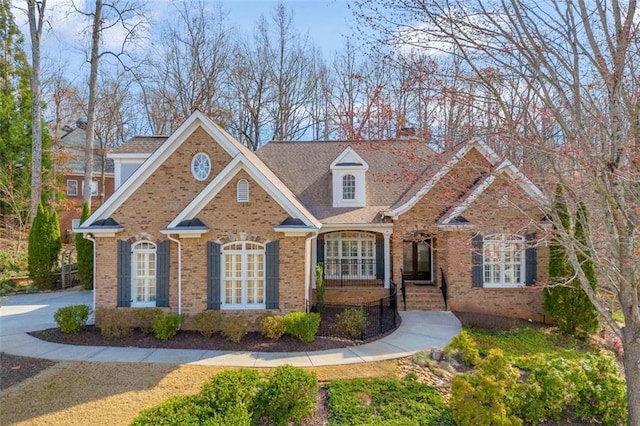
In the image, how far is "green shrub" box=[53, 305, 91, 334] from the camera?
9.95 metres

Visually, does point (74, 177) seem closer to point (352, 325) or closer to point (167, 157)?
point (167, 157)

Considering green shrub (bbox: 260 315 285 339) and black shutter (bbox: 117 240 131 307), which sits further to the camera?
black shutter (bbox: 117 240 131 307)

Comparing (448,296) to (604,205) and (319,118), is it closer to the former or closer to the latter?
(604,205)

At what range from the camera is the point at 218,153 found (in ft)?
36.7

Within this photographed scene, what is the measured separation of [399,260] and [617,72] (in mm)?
9729

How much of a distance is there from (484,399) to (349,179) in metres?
10.4

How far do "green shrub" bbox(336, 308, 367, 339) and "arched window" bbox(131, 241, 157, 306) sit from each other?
5832mm

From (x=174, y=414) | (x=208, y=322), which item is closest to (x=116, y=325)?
(x=208, y=322)

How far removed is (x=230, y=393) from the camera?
18.5ft

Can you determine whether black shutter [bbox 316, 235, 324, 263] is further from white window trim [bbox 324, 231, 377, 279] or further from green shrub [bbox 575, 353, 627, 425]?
green shrub [bbox 575, 353, 627, 425]

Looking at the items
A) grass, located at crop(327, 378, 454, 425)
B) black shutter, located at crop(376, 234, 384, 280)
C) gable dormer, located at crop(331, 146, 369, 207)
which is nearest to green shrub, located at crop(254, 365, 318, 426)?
grass, located at crop(327, 378, 454, 425)

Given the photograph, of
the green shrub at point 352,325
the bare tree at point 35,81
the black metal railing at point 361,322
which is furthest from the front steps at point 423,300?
the bare tree at point 35,81

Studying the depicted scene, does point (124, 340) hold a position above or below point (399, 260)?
below

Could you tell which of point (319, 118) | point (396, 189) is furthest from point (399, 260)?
point (319, 118)
